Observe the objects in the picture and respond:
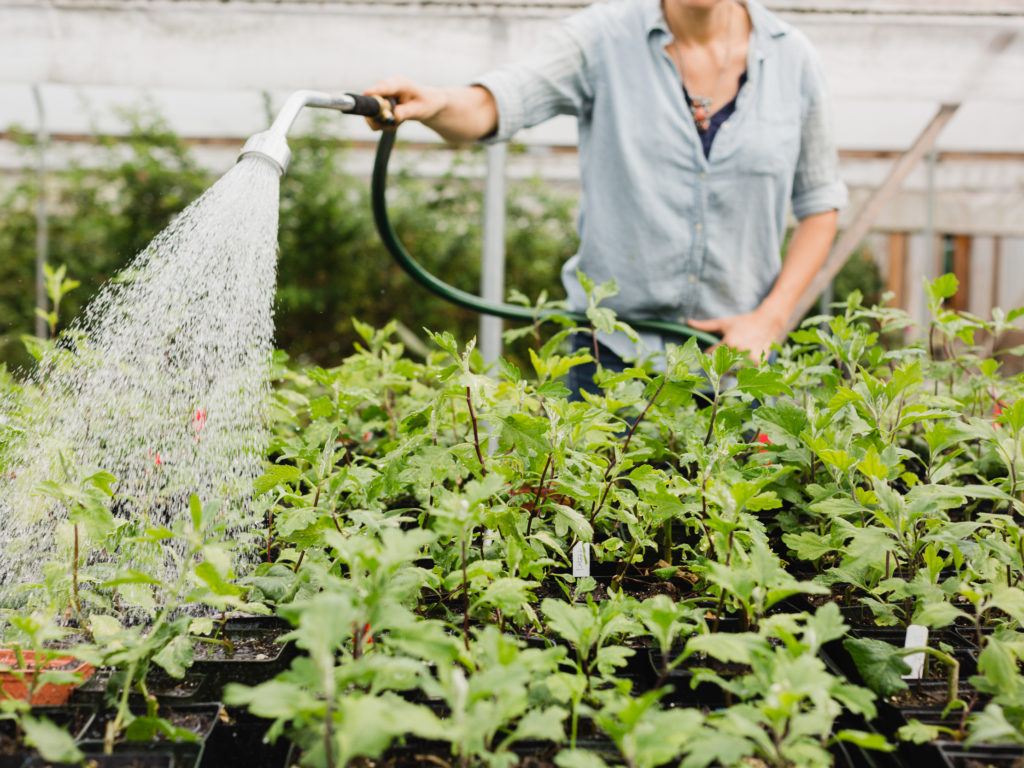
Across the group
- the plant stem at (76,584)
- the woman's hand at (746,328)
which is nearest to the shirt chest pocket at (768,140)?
the woman's hand at (746,328)

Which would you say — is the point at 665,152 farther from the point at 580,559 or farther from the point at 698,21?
the point at 580,559

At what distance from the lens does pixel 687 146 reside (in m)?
2.06

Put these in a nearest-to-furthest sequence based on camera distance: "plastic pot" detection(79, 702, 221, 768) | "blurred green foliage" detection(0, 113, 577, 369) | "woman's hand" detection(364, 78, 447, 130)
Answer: "plastic pot" detection(79, 702, 221, 768)
"woman's hand" detection(364, 78, 447, 130)
"blurred green foliage" detection(0, 113, 577, 369)

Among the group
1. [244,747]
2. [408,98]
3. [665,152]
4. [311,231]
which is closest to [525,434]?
[244,747]

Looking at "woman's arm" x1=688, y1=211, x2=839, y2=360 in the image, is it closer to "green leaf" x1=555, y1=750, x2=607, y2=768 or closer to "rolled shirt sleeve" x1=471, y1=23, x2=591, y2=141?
"rolled shirt sleeve" x1=471, y1=23, x2=591, y2=141

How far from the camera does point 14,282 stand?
675cm

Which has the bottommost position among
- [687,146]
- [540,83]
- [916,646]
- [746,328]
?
[916,646]

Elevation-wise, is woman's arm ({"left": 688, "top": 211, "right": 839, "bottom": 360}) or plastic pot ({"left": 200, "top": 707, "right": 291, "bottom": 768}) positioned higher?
woman's arm ({"left": 688, "top": 211, "right": 839, "bottom": 360})

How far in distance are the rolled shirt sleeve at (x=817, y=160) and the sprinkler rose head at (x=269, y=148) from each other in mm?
1406

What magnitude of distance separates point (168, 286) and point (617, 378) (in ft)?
2.34

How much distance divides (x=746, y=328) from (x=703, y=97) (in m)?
0.60

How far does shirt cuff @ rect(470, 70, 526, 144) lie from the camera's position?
1.94m

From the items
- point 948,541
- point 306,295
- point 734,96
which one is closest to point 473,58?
point 734,96

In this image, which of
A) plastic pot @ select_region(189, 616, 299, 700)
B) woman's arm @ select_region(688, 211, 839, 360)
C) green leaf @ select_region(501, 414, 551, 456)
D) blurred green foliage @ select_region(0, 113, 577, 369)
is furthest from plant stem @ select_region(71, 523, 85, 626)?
blurred green foliage @ select_region(0, 113, 577, 369)
